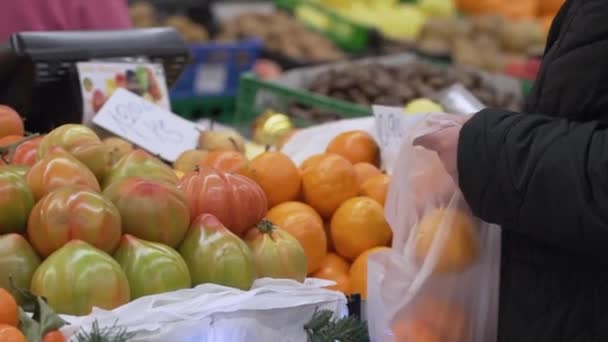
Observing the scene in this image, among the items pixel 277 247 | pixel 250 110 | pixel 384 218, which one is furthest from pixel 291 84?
pixel 277 247

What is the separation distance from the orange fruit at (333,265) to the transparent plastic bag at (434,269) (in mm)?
211

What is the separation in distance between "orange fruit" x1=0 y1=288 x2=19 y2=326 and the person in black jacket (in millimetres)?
677

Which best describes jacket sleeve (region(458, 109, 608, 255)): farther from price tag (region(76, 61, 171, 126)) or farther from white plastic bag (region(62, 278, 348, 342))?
price tag (region(76, 61, 171, 126))

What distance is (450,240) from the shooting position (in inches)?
62.4

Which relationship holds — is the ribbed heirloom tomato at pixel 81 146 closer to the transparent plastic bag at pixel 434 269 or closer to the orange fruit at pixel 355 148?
the transparent plastic bag at pixel 434 269

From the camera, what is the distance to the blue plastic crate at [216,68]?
4.10 m

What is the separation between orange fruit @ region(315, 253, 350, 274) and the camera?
183 centimetres

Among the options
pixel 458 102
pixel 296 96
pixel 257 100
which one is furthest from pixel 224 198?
pixel 257 100

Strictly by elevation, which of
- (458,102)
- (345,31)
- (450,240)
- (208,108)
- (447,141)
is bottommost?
(208,108)

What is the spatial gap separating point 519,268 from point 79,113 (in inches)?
44.8

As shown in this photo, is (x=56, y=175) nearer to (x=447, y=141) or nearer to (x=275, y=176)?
(x=275, y=176)

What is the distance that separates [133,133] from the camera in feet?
7.11

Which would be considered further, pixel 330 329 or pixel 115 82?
pixel 115 82

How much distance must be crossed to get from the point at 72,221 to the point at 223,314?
0.26 meters
